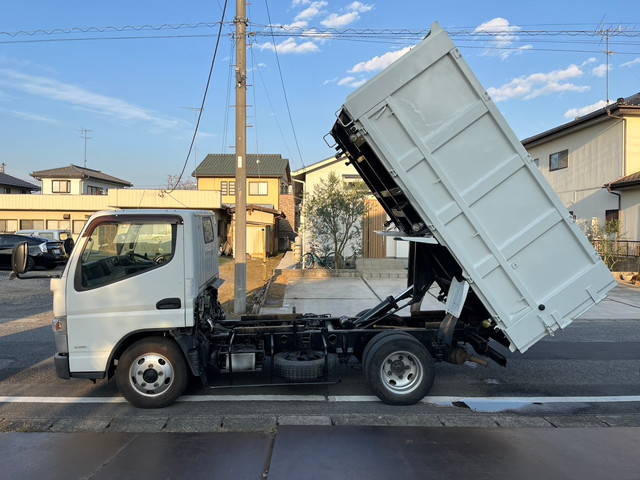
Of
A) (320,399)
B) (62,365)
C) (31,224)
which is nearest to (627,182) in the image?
(320,399)

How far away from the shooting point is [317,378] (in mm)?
5207

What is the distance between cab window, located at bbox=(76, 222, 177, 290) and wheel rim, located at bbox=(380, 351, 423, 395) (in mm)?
2613

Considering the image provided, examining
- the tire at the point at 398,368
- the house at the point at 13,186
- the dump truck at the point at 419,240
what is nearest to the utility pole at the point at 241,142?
the dump truck at the point at 419,240

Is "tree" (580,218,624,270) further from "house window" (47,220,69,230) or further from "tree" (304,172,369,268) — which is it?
"house window" (47,220,69,230)

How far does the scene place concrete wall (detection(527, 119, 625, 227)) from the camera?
62.5ft

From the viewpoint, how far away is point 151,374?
16.2 feet

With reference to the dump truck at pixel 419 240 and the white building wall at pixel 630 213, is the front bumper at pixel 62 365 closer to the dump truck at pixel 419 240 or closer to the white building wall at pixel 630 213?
the dump truck at pixel 419 240

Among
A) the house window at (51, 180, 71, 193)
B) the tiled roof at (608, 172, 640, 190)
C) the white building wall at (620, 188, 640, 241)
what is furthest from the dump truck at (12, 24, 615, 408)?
the house window at (51, 180, 71, 193)

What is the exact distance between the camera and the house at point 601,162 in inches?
721

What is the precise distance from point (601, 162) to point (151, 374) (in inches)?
819

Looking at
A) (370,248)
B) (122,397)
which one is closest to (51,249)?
(370,248)

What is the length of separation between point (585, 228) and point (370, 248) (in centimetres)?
954

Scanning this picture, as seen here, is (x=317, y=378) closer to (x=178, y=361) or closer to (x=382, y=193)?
(x=178, y=361)

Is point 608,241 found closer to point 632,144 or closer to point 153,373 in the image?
point 632,144
